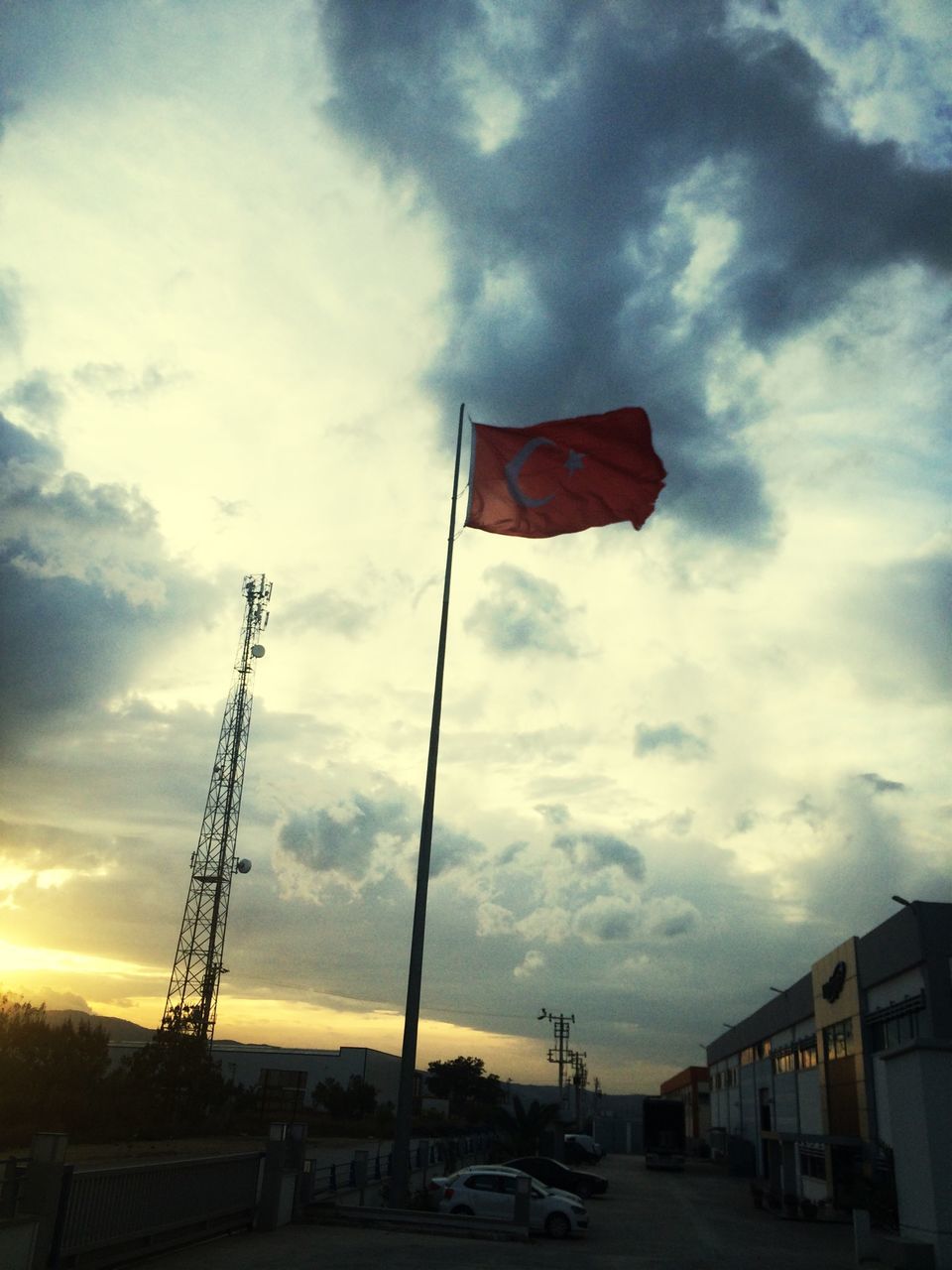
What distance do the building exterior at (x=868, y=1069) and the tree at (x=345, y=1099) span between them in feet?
118

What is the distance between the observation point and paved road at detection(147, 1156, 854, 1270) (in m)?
17.1

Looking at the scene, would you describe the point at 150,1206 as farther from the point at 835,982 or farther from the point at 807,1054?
the point at 807,1054

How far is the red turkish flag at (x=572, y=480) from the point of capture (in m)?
19.2

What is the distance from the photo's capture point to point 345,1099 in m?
78.2

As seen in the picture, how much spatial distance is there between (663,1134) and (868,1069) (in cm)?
2990

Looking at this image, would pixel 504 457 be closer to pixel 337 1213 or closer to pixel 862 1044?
pixel 337 1213

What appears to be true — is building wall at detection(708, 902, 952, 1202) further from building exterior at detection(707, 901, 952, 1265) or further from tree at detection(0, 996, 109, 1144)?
tree at detection(0, 996, 109, 1144)

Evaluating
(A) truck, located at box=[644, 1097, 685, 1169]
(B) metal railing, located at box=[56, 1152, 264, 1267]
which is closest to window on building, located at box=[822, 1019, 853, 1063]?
(A) truck, located at box=[644, 1097, 685, 1169]

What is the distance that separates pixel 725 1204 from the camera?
3922 centimetres

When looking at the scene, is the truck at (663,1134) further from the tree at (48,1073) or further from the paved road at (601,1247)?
the tree at (48,1073)

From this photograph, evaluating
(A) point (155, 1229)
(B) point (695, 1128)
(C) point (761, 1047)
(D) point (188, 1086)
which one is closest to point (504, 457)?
(A) point (155, 1229)

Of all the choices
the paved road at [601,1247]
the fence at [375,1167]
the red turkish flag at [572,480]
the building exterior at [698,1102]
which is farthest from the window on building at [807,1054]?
the building exterior at [698,1102]

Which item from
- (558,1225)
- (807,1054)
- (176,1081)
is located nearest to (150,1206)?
(558,1225)

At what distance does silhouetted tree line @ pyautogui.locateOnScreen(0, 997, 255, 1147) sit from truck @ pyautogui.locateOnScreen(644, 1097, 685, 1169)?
25.1 m
